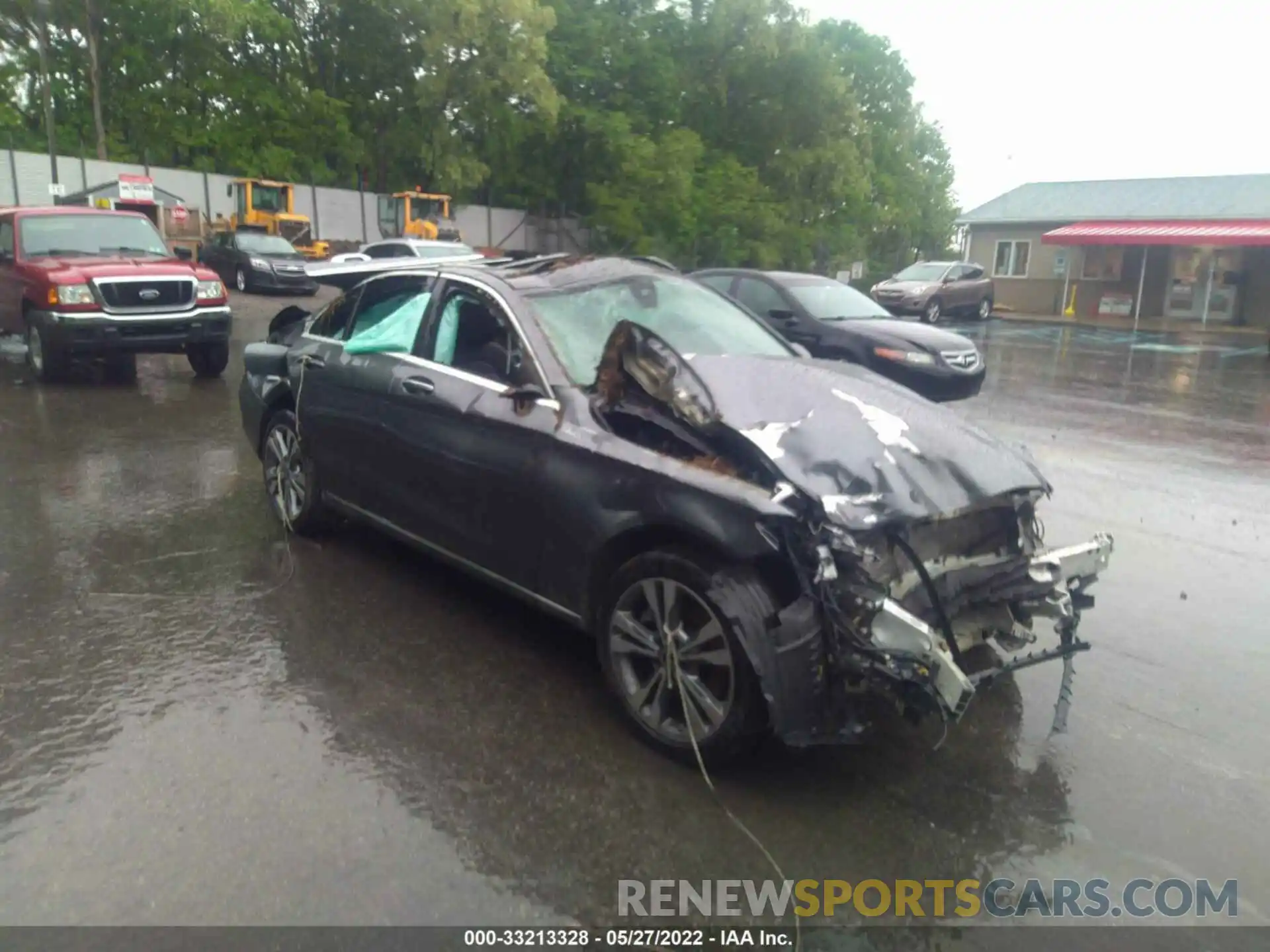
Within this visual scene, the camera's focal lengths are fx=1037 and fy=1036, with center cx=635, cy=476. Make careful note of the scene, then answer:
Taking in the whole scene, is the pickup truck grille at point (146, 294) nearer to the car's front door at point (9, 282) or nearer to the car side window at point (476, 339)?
the car's front door at point (9, 282)

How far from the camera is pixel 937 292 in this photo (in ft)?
95.5

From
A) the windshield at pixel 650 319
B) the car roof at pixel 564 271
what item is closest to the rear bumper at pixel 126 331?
the car roof at pixel 564 271

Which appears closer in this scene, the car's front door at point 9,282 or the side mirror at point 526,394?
the side mirror at point 526,394

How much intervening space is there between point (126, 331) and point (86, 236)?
1.74m

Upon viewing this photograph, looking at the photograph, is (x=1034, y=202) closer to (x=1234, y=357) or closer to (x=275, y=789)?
(x=1234, y=357)

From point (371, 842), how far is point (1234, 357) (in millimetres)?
23005

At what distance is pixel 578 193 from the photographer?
45.3m

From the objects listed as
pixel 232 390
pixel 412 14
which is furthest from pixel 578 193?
pixel 232 390

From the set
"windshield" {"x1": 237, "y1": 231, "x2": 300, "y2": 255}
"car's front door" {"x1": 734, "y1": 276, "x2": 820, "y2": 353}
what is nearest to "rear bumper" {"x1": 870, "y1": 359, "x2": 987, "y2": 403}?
"car's front door" {"x1": 734, "y1": 276, "x2": 820, "y2": 353}

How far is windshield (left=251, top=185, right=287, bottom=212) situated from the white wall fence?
3.76 m

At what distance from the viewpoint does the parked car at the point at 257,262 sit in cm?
2552

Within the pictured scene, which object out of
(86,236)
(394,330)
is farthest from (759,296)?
(86,236)

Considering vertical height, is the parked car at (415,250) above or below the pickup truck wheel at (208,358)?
above

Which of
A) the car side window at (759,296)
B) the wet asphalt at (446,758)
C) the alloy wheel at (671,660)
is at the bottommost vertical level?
the wet asphalt at (446,758)
